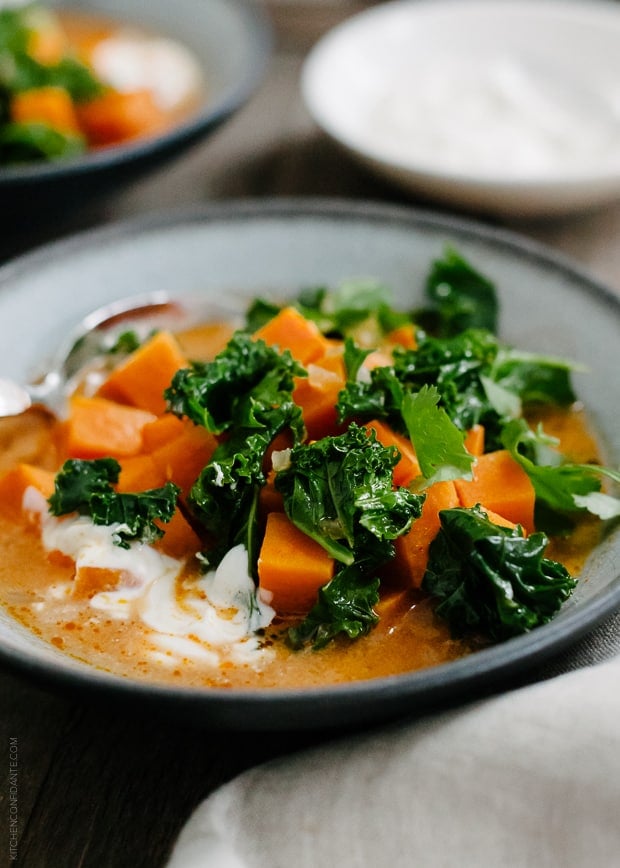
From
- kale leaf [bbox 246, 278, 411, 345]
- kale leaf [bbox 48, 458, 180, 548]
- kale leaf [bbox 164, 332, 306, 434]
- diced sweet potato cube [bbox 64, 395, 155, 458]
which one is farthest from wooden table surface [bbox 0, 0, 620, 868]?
kale leaf [bbox 246, 278, 411, 345]

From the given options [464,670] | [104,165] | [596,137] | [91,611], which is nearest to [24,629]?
[91,611]

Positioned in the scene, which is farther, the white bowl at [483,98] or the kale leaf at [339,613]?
the white bowl at [483,98]

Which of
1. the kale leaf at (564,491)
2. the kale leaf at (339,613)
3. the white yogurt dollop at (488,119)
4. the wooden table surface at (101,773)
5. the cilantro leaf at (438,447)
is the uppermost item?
the cilantro leaf at (438,447)

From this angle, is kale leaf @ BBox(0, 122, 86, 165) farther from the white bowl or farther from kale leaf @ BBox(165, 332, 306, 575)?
kale leaf @ BBox(165, 332, 306, 575)

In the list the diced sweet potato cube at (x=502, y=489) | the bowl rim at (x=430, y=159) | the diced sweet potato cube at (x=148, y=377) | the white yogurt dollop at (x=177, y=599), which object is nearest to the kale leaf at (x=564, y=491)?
the diced sweet potato cube at (x=502, y=489)

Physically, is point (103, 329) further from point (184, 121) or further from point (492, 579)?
point (492, 579)

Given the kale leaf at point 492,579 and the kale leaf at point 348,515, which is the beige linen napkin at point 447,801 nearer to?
the kale leaf at point 492,579

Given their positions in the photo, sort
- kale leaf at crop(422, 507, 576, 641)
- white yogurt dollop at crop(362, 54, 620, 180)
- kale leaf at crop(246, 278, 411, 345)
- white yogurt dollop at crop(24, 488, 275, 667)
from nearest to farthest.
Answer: kale leaf at crop(422, 507, 576, 641), white yogurt dollop at crop(24, 488, 275, 667), kale leaf at crop(246, 278, 411, 345), white yogurt dollop at crop(362, 54, 620, 180)
